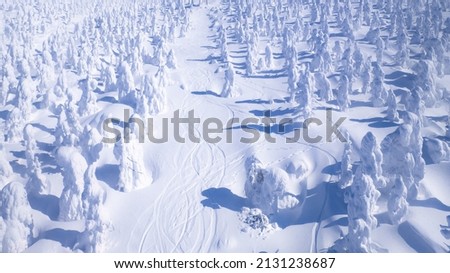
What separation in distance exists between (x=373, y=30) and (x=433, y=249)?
178 ft

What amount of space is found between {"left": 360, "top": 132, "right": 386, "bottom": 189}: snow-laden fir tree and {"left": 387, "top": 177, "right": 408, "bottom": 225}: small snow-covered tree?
1530 mm

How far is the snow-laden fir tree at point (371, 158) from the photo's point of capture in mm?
23953

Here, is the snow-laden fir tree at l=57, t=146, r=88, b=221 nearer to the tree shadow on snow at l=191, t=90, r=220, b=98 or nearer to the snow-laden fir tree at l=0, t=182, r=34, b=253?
the snow-laden fir tree at l=0, t=182, r=34, b=253

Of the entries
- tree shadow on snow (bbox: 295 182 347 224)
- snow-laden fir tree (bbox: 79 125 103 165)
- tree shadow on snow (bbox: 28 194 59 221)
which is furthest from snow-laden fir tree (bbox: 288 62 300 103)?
tree shadow on snow (bbox: 28 194 59 221)

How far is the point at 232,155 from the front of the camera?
3316 cm

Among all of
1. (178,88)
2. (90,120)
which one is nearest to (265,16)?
(178,88)

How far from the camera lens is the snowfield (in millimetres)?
23172

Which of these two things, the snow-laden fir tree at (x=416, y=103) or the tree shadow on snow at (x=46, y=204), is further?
the snow-laden fir tree at (x=416, y=103)

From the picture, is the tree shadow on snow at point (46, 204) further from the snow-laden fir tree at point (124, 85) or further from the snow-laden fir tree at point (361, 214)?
the snow-laden fir tree at point (361, 214)

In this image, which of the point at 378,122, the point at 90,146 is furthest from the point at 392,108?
the point at 90,146

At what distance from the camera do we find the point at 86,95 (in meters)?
41.0

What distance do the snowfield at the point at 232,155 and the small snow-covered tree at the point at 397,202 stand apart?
3.6 inches

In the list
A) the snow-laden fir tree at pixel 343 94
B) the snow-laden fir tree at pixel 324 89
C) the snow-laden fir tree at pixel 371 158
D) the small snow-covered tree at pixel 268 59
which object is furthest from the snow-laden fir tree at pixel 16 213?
the small snow-covered tree at pixel 268 59

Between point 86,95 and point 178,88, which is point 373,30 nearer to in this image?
point 178,88
